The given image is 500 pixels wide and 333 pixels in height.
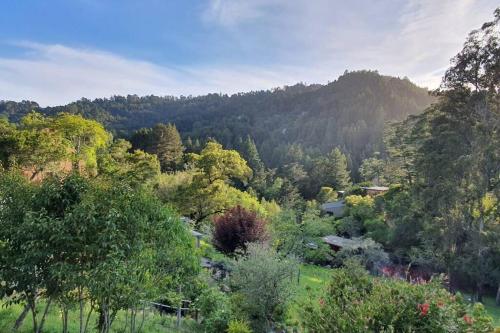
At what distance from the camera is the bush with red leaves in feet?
56.4

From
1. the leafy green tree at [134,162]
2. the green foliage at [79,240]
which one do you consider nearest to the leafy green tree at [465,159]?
the green foliage at [79,240]

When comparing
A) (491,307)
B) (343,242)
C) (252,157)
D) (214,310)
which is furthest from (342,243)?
(252,157)

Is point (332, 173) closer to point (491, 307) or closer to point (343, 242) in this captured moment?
point (343, 242)

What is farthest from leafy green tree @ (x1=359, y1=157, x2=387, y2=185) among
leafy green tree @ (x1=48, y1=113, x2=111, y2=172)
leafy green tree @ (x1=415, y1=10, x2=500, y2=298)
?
leafy green tree @ (x1=48, y1=113, x2=111, y2=172)

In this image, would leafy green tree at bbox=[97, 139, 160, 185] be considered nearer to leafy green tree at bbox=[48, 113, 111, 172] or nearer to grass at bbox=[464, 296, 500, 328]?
leafy green tree at bbox=[48, 113, 111, 172]

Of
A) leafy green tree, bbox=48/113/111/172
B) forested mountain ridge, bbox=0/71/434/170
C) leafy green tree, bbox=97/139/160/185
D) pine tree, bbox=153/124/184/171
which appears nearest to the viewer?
leafy green tree, bbox=48/113/111/172

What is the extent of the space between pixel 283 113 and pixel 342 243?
3062 inches

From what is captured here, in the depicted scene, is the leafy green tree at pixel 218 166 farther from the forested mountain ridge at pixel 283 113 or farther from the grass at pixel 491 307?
the forested mountain ridge at pixel 283 113

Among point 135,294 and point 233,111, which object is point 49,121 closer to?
point 135,294

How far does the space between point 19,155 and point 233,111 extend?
8091 cm

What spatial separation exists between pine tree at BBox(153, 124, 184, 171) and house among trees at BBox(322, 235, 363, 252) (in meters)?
24.4

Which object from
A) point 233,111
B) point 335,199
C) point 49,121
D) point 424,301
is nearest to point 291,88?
point 233,111

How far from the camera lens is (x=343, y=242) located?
85.9 feet

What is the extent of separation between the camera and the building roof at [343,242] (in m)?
23.1
